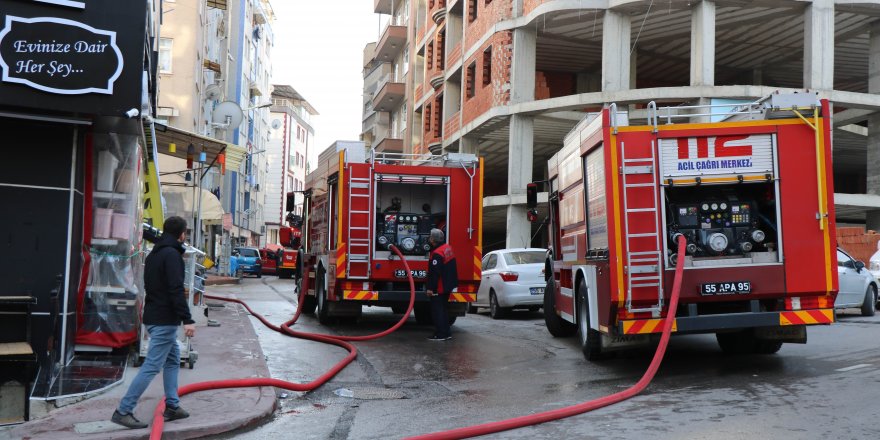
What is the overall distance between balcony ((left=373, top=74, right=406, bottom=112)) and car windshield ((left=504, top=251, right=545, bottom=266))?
3389 centimetres

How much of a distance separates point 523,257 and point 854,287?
20.6 ft

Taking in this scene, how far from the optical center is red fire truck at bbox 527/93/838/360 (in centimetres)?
918

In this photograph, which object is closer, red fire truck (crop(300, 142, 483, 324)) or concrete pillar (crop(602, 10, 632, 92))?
red fire truck (crop(300, 142, 483, 324))

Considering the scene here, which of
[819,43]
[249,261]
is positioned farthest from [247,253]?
[819,43]

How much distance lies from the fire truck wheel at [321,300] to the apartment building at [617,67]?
9064 millimetres

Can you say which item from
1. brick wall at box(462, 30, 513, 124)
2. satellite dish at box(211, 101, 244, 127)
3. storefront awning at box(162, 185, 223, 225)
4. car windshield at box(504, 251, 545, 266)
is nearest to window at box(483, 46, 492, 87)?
brick wall at box(462, 30, 513, 124)

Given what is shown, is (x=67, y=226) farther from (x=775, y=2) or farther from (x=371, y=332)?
(x=775, y=2)

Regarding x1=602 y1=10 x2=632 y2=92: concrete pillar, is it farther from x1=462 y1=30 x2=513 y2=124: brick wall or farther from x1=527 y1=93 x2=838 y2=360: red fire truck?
x1=527 y1=93 x2=838 y2=360: red fire truck

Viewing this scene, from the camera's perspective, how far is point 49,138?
8.53 m

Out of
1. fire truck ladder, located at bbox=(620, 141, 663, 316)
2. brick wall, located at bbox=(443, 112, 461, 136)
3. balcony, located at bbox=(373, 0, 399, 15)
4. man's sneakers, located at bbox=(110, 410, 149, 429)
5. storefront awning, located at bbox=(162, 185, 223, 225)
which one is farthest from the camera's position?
balcony, located at bbox=(373, 0, 399, 15)

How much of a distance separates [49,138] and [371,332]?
7251 mm

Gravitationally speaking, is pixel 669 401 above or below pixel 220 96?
below

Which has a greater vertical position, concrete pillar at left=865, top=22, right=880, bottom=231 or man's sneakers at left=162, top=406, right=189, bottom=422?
concrete pillar at left=865, top=22, right=880, bottom=231

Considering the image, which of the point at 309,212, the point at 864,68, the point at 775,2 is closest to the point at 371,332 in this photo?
the point at 309,212
